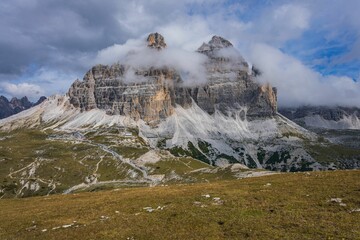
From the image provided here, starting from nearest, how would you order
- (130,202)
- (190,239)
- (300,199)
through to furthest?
(190,239)
(300,199)
(130,202)

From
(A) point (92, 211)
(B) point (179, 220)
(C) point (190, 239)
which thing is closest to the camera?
(C) point (190, 239)

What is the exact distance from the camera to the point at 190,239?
1219 inches

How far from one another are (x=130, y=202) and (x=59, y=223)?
10686mm

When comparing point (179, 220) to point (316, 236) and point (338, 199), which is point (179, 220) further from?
point (338, 199)

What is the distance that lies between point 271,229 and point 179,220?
993 cm

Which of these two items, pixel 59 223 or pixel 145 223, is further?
pixel 59 223

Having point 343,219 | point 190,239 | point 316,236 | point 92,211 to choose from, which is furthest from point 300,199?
point 92,211

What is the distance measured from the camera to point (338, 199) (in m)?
38.0

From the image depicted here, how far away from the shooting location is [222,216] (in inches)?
1444

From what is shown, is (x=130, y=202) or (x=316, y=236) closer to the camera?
(x=316, y=236)

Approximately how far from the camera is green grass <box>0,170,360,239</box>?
3133 centimetres

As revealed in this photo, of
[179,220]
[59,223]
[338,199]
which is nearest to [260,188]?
[338,199]

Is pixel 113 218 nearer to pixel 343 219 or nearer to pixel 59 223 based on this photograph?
pixel 59 223

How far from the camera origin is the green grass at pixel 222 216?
3133 cm
